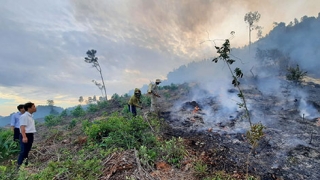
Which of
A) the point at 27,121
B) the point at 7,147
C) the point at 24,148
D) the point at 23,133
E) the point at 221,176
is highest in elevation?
the point at 27,121

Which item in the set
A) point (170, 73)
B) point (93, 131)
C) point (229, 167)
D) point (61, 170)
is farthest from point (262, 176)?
point (170, 73)

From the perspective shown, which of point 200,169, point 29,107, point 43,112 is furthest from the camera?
point 43,112

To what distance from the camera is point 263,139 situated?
252 inches

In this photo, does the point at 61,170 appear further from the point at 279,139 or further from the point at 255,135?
the point at 279,139

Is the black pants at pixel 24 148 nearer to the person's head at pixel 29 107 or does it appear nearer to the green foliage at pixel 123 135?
the person's head at pixel 29 107

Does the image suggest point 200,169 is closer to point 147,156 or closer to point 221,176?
point 221,176

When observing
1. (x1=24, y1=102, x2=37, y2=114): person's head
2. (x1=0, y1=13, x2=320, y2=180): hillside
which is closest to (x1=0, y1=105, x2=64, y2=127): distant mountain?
(x1=24, y1=102, x2=37, y2=114): person's head

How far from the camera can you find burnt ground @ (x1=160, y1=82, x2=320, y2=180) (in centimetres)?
470

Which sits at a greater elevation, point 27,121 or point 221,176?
point 27,121

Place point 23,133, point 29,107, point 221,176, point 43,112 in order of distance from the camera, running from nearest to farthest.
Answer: point 221,176 → point 23,133 → point 29,107 → point 43,112

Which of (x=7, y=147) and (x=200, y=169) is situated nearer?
(x=200, y=169)

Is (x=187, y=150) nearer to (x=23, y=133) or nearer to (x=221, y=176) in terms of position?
(x=221, y=176)

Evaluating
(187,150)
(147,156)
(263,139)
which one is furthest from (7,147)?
(263,139)

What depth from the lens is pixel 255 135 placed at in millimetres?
3934
